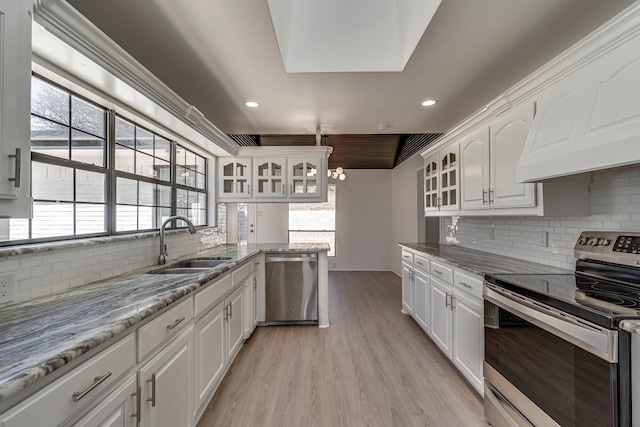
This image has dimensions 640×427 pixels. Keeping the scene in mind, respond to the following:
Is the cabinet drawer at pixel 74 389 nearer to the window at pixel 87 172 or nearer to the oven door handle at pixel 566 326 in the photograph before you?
the window at pixel 87 172

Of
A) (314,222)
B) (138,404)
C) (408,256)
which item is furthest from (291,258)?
(314,222)

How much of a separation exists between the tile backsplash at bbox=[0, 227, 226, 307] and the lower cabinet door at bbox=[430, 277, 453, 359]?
246cm

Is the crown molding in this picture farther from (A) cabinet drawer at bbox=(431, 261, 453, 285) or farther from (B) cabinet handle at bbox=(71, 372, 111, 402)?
(A) cabinet drawer at bbox=(431, 261, 453, 285)

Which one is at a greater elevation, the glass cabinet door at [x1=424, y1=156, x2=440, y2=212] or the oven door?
the glass cabinet door at [x1=424, y1=156, x2=440, y2=212]

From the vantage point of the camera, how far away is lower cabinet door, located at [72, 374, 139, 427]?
93cm

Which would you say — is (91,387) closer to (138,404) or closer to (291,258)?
(138,404)

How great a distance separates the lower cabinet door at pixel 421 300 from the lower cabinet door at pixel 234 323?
73.8 inches

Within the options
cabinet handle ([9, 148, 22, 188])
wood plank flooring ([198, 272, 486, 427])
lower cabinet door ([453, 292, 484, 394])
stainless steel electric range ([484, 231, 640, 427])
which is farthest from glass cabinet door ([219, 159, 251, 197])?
stainless steel electric range ([484, 231, 640, 427])

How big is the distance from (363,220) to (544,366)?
5753mm

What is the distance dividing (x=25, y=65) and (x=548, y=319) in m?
2.32

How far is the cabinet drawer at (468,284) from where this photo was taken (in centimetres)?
202

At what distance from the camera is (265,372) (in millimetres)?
2453

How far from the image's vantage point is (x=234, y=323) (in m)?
2.51

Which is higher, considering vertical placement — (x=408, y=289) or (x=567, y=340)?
(x=567, y=340)
